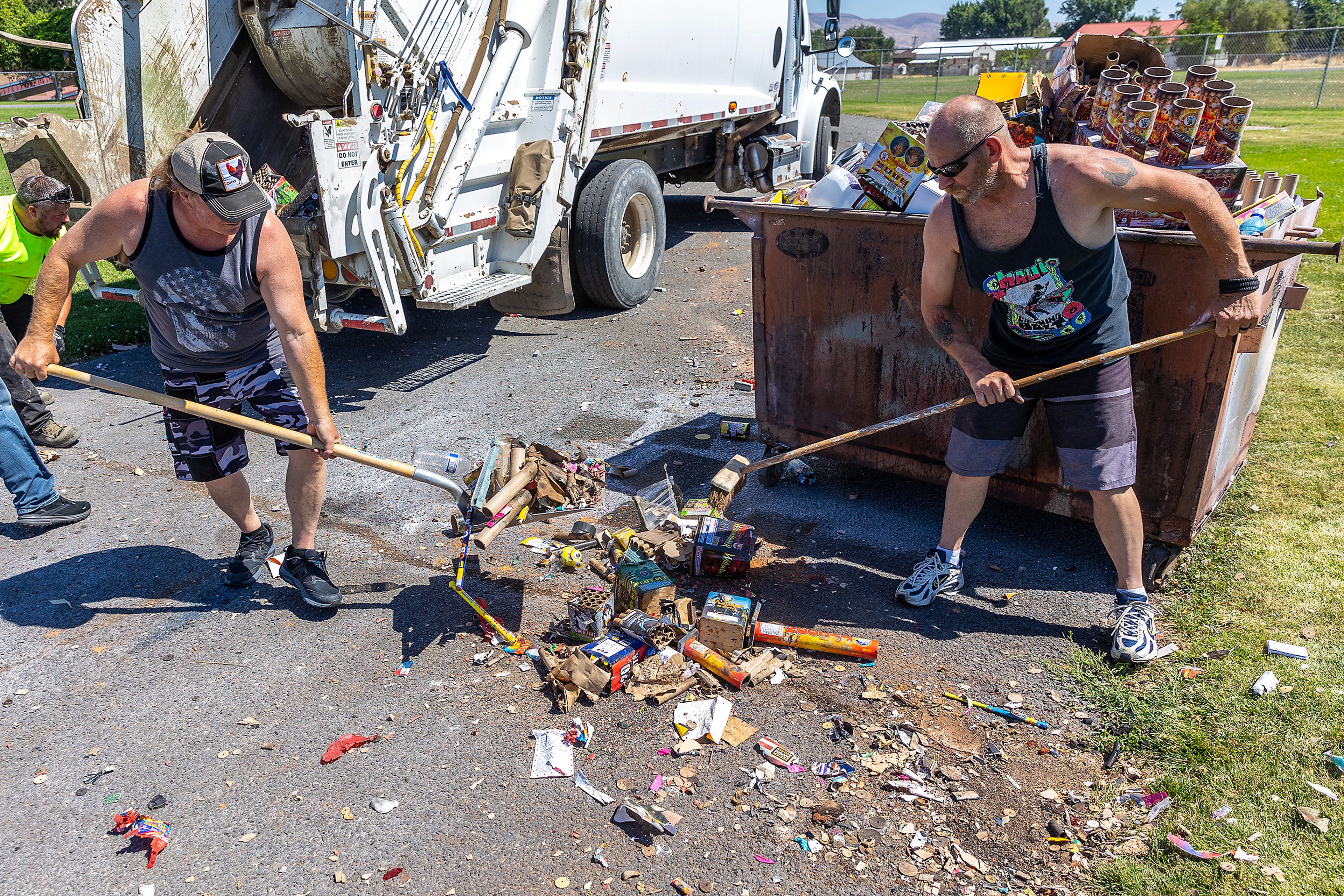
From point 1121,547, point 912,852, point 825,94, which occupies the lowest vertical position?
point 912,852

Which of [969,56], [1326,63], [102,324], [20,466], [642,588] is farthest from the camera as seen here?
[969,56]

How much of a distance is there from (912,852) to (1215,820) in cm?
87

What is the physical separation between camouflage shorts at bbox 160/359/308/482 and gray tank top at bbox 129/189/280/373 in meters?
0.05

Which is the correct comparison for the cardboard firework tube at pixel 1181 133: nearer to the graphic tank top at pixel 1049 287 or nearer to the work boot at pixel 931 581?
the graphic tank top at pixel 1049 287

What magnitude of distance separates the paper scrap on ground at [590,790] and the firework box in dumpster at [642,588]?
0.79 metres

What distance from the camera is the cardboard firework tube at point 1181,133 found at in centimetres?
351

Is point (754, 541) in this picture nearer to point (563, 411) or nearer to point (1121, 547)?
point (1121, 547)

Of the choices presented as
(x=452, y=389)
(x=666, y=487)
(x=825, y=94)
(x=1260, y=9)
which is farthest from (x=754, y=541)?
(x=1260, y=9)

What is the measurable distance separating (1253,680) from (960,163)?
203 cm

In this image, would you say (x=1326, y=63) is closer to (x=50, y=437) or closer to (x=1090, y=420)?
(x=1090, y=420)

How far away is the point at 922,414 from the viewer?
3459mm

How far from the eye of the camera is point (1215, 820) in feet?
8.10

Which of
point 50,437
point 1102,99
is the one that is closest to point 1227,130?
point 1102,99

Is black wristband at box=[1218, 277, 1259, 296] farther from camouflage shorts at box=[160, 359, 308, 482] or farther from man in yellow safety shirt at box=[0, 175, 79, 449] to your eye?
man in yellow safety shirt at box=[0, 175, 79, 449]
